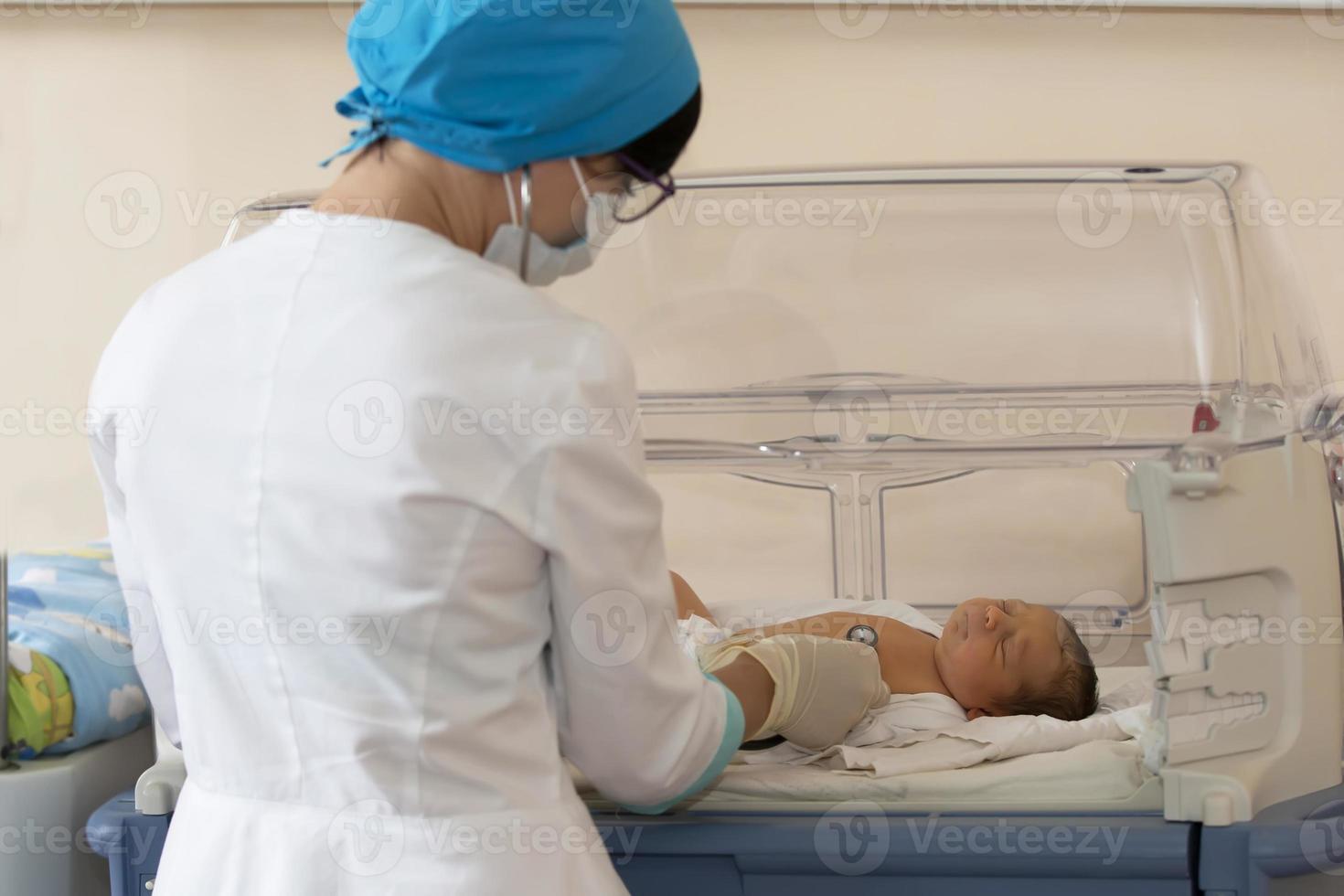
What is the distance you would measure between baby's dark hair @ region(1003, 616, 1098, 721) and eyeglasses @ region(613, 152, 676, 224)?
889 millimetres

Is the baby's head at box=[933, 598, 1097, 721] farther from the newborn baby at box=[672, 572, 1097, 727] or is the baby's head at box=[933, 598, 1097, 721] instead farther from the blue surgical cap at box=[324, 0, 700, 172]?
the blue surgical cap at box=[324, 0, 700, 172]

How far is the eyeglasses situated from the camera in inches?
39.2

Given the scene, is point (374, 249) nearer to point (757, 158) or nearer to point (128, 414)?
point (128, 414)

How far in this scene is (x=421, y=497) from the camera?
800 mm

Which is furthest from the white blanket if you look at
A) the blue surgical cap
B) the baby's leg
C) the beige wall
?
the beige wall

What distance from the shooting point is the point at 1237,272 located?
163 cm

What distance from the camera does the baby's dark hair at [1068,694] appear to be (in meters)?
1.64

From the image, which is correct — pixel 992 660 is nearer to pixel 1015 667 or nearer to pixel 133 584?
pixel 1015 667

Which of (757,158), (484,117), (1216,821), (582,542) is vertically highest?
(757,158)

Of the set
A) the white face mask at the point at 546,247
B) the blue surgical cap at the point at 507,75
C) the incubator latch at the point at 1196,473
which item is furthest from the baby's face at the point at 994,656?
the blue surgical cap at the point at 507,75

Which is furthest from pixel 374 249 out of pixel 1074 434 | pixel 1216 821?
pixel 1074 434

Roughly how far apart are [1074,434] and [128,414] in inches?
44.9

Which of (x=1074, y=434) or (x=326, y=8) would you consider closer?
(x=1074, y=434)

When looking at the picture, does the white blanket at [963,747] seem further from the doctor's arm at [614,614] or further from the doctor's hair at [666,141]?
the doctor's hair at [666,141]
